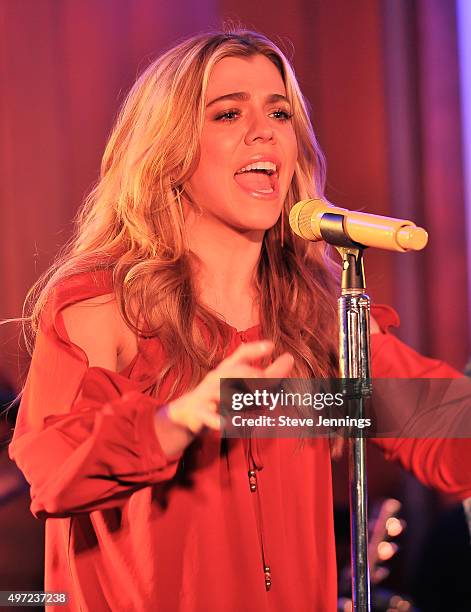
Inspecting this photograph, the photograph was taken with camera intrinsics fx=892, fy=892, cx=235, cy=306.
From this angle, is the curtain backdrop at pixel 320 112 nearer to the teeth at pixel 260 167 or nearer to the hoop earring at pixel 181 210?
the hoop earring at pixel 181 210

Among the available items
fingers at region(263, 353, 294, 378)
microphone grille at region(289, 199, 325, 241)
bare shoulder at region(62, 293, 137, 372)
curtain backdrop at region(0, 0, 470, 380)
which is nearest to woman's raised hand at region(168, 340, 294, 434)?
fingers at region(263, 353, 294, 378)

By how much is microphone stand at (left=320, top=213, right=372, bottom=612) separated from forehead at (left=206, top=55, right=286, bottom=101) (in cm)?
44

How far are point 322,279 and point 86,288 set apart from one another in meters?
0.49

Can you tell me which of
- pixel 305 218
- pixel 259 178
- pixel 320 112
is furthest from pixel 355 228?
pixel 320 112

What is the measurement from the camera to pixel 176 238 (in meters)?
1.53

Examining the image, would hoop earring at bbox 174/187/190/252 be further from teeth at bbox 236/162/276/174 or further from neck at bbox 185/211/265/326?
teeth at bbox 236/162/276/174

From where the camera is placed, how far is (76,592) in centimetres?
142

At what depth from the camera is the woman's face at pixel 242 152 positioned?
1497 millimetres

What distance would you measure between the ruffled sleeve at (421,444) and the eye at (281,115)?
379 mm

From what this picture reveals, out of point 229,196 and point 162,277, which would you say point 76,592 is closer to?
point 162,277

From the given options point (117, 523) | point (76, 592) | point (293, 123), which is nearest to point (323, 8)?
point (293, 123)

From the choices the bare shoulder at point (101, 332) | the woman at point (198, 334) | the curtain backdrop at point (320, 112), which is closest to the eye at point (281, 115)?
the woman at point (198, 334)

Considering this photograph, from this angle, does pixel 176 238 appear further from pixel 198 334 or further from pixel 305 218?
pixel 305 218

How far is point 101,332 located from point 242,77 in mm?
503
